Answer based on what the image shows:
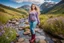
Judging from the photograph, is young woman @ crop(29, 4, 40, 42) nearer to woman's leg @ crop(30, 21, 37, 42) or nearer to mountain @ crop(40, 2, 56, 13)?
woman's leg @ crop(30, 21, 37, 42)

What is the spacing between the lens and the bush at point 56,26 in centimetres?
373

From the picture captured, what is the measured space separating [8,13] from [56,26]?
160 cm

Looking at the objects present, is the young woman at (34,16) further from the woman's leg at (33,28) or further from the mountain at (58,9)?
the mountain at (58,9)

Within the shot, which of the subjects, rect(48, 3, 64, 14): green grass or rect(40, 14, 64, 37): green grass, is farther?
rect(48, 3, 64, 14): green grass

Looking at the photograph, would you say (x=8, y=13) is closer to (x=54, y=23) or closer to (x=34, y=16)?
(x=34, y=16)

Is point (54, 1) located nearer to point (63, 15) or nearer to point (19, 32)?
point (63, 15)

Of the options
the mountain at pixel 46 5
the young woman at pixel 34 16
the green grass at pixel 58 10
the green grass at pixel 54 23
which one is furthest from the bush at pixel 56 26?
the young woman at pixel 34 16

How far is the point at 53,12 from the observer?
154 inches

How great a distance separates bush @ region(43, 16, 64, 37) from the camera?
3734 mm

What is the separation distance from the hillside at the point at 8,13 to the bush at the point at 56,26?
89cm

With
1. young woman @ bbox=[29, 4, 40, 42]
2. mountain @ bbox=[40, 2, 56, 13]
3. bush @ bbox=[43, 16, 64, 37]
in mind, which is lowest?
bush @ bbox=[43, 16, 64, 37]

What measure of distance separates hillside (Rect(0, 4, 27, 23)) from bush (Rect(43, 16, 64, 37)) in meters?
0.89

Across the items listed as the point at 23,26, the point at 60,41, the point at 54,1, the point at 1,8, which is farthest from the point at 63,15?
the point at 1,8

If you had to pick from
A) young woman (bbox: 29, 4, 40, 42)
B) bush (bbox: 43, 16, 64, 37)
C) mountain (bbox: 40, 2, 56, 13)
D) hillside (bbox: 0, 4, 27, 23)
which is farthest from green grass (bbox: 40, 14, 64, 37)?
hillside (bbox: 0, 4, 27, 23)
